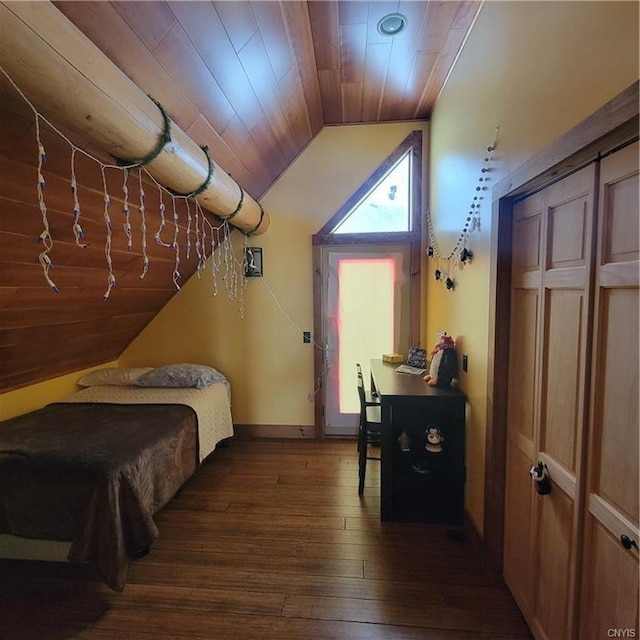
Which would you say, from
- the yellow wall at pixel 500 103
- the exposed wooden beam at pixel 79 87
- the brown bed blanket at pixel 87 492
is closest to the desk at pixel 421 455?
the yellow wall at pixel 500 103

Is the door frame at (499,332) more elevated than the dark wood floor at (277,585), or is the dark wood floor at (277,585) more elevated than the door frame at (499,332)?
the door frame at (499,332)

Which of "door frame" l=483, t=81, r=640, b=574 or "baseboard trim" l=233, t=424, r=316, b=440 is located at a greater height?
"door frame" l=483, t=81, r=640, b=574

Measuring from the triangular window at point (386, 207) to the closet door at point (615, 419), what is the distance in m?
2.40

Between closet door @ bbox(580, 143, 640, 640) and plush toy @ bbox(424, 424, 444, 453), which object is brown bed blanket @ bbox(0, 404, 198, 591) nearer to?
plush toy @ bbox(424, 424, 444, 453)

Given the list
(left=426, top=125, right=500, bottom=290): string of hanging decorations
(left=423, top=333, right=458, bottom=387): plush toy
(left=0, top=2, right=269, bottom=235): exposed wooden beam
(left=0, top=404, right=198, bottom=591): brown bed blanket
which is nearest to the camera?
(left=0, top=2, right=269, bottom=235): exposed wooden beam

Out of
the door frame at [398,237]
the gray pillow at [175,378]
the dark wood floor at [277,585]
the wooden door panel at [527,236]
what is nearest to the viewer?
the wooden door panel at [527,236]

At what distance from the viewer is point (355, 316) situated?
3.53 metres

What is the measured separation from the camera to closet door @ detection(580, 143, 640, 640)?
0.98m

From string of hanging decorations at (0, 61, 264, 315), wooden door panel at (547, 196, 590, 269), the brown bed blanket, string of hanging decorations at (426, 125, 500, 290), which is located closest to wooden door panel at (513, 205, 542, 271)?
wooden door panel at (547, 196, 590, 269)

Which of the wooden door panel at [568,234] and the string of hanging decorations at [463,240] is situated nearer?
the wooden door panel at [568,234]

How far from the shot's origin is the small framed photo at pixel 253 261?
3506mm

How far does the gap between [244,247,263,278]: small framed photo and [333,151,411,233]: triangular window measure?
80cm

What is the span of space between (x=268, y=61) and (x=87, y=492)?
252 centimetres

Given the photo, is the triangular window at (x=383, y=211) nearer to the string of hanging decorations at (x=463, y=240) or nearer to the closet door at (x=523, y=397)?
the string of hanging decorations at (x=463, y=240)
